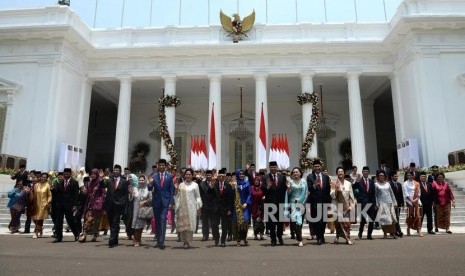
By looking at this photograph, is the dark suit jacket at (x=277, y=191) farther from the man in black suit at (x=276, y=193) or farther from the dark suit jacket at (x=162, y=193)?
the dark suit jacket at (x=162, y=193)

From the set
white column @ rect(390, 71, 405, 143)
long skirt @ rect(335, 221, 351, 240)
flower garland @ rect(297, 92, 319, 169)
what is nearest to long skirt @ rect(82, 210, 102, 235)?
long skirt @ rect(335, 221, 351, 240)

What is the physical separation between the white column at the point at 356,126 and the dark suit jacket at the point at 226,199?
396 inches

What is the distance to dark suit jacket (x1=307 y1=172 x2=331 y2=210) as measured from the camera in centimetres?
703

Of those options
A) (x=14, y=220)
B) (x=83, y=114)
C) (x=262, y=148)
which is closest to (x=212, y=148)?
(x=262, y=148)

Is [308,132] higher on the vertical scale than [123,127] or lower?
lower

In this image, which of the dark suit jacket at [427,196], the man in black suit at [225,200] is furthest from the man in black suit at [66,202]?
the dark suit jacket at [427,196]

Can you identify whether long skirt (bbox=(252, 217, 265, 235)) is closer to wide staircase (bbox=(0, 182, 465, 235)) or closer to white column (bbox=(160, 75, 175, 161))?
wide staircase (bbox=(0, 182, 465, 235))

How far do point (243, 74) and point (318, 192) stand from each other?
10570 mm

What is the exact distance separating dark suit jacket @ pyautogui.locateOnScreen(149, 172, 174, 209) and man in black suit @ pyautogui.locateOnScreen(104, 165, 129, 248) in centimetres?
69

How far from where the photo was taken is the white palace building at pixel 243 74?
1416cm

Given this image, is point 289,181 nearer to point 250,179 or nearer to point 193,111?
point 250,179

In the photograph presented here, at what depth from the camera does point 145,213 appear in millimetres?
7039

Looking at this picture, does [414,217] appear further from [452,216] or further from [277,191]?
[277,191]

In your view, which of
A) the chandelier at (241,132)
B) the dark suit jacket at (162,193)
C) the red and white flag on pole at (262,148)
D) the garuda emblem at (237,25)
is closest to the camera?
the dark suit jacket at (162,193)
